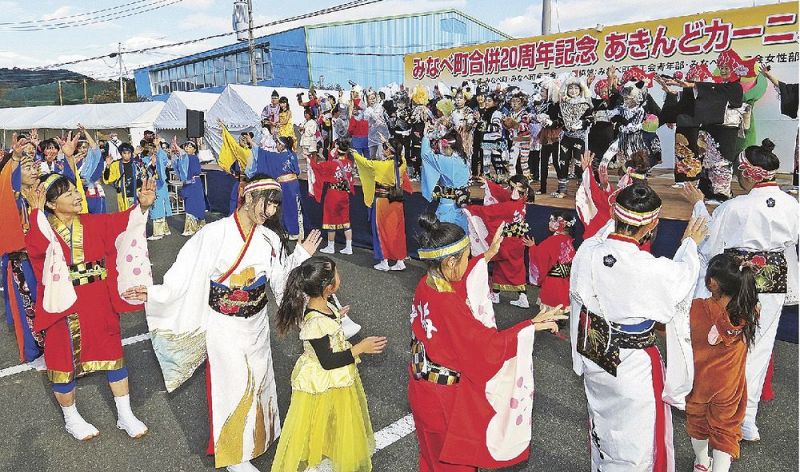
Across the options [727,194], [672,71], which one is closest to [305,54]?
[672,71]

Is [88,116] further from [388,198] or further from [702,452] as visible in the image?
[702,452]

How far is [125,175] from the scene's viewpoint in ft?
34.7

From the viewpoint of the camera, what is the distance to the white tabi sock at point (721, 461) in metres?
2.89

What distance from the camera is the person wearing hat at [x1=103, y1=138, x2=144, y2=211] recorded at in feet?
34.5

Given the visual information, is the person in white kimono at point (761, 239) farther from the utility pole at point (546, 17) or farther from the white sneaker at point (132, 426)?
the utility pole at point (546, 17)

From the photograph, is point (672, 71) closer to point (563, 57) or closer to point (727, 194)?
point (563, 57)

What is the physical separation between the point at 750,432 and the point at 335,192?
6640mm

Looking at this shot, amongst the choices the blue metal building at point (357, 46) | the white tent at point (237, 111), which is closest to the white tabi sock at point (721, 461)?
the white tent at point (237, 111)

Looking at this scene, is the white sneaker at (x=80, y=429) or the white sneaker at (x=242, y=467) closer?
the white sneaker at (x=242, y=467)

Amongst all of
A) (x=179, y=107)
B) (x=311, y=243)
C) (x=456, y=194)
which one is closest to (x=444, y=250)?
(x=311, y=243)

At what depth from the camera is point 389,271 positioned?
811 centimetres

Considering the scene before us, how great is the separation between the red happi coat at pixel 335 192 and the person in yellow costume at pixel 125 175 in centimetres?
391

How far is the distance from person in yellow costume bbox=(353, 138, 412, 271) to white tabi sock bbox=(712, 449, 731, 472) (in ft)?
17.8

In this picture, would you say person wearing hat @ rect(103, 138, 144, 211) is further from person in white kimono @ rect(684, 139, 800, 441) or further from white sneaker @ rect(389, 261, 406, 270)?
person in white kimono @ rect(684, 139, 800, 441)
